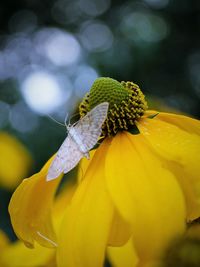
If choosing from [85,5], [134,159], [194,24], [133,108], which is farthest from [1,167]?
[85,5]

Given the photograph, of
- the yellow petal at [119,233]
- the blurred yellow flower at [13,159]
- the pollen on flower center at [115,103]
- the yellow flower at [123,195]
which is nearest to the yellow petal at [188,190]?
the yellow flower at [123,195]

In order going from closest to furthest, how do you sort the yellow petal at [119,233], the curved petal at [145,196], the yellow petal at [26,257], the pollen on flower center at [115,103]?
the curved petal at [145,196] < the yellow petal at [119,233] < the yellow petal at [26,257] < the pollen on flower center at [115,103]

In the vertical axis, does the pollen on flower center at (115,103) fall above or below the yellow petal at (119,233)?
above

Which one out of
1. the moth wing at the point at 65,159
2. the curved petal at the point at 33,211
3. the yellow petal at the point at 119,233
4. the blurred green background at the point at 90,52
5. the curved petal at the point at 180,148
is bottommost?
the blurred green background at the point at 90,52

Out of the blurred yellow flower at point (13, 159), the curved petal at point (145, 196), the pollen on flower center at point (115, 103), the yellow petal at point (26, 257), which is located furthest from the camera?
the blurred yellow flower at point (13, 159)

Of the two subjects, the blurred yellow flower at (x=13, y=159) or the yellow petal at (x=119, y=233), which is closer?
the yellow petal at (x=119, y=233)

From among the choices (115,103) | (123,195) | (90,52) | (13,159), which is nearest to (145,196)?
(123,195)

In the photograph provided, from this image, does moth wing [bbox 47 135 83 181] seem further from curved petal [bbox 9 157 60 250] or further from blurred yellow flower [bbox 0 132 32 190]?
blurred yellow flower [bbox 0 132 32 190]

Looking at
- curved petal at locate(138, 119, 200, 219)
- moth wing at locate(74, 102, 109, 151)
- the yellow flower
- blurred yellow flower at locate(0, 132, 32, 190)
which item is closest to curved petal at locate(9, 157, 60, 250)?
the yellow flower

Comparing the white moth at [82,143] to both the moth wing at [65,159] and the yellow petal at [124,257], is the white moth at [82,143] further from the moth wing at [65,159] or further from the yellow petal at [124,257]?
the yellow petal at [124,257]
